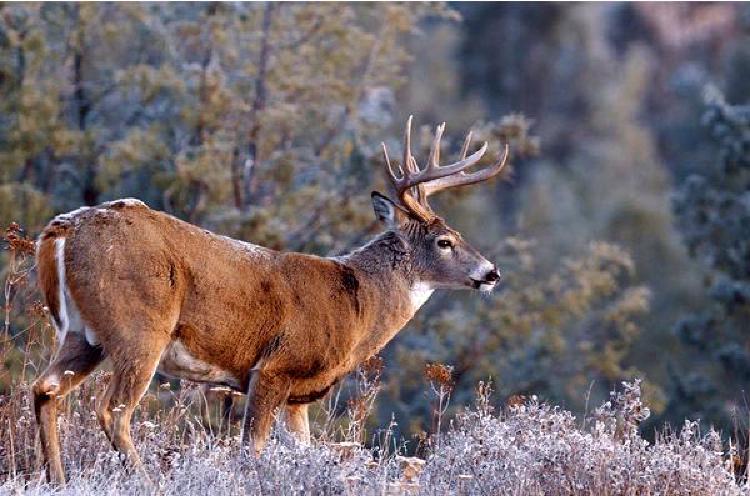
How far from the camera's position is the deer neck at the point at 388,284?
10.6m

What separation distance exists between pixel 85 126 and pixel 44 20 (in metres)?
1.57

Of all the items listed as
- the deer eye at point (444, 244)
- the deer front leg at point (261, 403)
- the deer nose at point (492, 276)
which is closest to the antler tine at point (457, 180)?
the deer eye at point (444, 244)

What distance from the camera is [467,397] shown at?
76.2 feet

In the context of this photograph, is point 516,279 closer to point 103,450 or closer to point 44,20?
point 44,20

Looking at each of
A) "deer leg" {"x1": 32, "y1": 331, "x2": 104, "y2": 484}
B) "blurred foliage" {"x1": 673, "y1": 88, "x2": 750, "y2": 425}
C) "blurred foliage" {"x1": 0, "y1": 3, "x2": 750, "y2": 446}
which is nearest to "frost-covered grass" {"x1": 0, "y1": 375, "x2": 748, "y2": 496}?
"deer leg" {"x1": 32, "y1": 331, "x2": 104, "y2": 484}

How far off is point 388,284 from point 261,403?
1.49m

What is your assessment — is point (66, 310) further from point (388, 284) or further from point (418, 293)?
point (418, 293)

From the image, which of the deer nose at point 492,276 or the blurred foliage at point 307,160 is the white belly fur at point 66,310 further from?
the blurred foliage at point 307,160

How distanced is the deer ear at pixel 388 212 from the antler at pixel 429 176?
0.26ft

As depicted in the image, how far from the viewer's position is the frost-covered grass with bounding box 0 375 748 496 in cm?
818

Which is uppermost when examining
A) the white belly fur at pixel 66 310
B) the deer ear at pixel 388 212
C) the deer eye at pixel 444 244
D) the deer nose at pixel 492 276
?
the deer ear at pixel 388 212

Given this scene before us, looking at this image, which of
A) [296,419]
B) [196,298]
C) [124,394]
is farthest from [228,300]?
[296,419]

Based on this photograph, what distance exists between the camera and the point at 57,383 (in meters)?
8.98

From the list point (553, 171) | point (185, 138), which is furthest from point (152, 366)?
point (553, 171)
